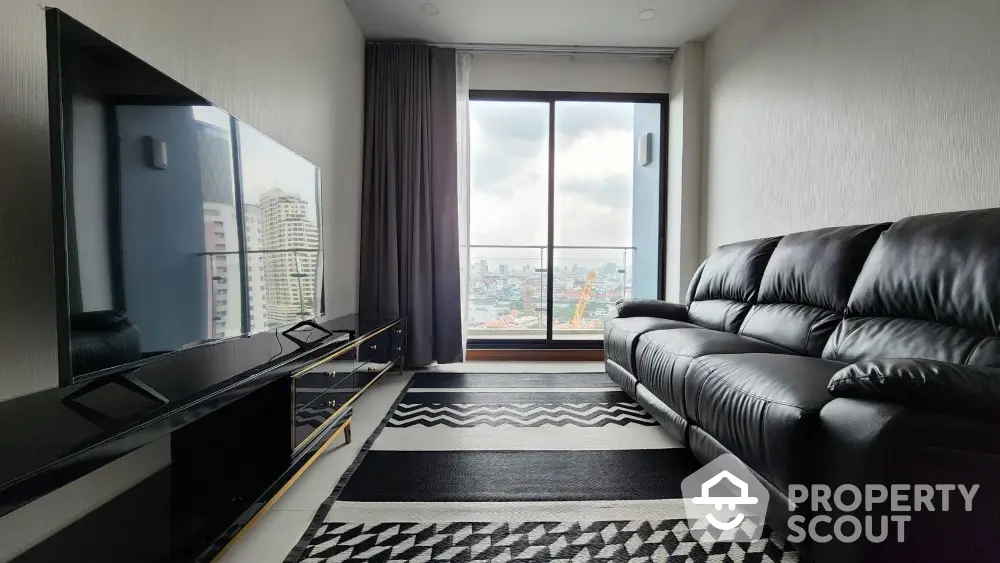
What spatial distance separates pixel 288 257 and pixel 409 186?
195 cm

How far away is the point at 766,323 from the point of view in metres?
2.20

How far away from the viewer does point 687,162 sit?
3.85 m

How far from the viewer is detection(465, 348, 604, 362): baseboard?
405cm

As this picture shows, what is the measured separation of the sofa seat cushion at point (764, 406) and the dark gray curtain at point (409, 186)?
2.41 m

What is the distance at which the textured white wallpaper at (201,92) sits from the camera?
1053 mm

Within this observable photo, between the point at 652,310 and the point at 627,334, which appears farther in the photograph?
the point at 652,310

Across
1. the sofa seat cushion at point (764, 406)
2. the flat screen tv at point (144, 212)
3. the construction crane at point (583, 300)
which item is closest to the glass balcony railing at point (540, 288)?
the construction crane at point (583, 300)

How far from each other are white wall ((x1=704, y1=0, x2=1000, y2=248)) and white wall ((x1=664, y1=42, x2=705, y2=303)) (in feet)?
0.82

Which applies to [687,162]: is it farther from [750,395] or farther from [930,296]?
[750,395]

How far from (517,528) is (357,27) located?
3.62 m

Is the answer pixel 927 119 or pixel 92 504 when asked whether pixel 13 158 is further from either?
pixel 927 119

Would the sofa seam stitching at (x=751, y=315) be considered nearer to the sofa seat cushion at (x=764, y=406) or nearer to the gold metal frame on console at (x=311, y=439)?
the sofa seat cushion at (x=764, y=406)

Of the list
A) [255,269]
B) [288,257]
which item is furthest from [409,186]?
[255,269]

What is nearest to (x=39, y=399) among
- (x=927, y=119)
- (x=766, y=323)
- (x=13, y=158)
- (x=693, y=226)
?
(x=13, y=158)
